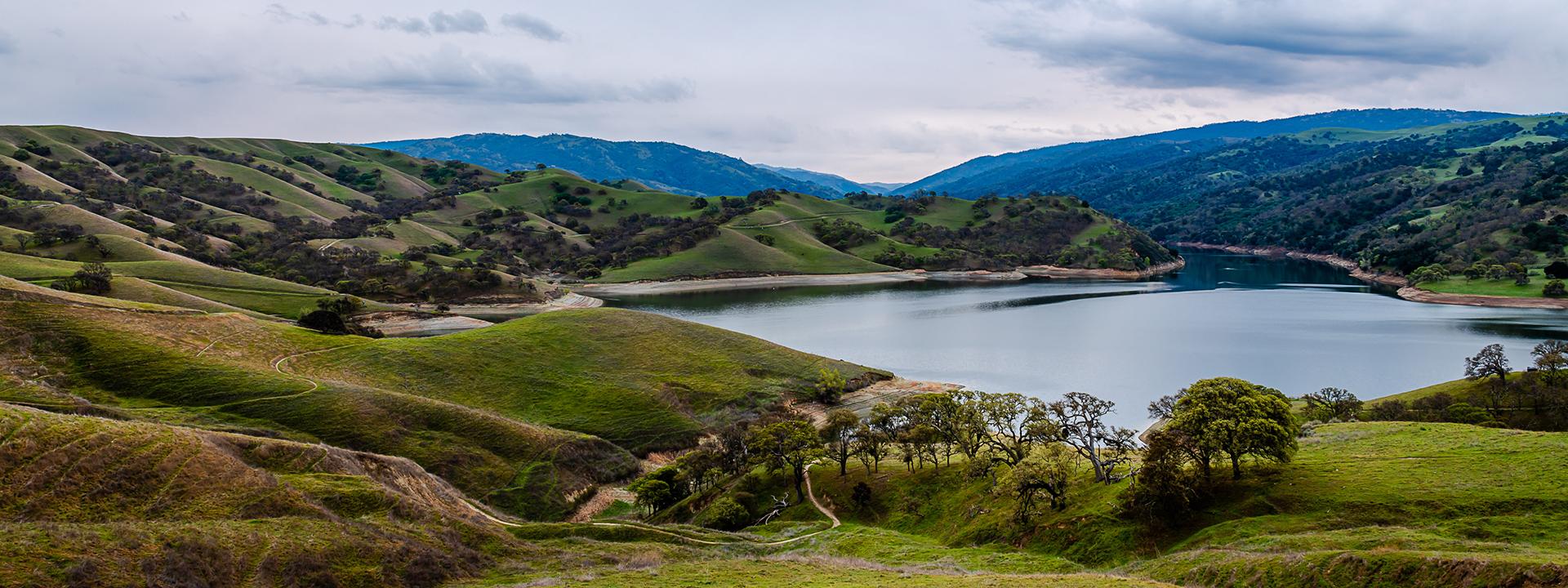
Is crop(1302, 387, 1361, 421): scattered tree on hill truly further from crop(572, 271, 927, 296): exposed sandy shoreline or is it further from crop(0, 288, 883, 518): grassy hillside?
crop(572, 271, 927, 296): exposed sandy shoreline

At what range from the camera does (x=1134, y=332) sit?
112 m

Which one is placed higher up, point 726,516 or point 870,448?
point 870,448

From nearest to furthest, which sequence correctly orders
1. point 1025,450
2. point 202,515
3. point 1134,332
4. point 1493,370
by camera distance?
point 202,515 < point 1025,450 < point 1493,370 < point 1134,332

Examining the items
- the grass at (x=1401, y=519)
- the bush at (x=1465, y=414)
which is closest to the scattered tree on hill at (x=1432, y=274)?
the bush at (x=1465, y=414)

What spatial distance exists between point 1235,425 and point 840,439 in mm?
24477

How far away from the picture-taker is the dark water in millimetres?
80625

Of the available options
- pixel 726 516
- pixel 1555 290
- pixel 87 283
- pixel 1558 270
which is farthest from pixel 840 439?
pixel 1558 270

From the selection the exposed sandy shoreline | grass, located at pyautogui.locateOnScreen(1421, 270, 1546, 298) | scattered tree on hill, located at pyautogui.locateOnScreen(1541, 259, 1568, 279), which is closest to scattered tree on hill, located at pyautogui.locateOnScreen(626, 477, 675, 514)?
the exposed sandy shoreline

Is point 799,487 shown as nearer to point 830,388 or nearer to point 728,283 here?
point 830,388

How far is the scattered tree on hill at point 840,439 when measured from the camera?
161ft

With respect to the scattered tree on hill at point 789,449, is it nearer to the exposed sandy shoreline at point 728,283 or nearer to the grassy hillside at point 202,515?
the grassy hillside at point 202,515

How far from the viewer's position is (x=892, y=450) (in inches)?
2099

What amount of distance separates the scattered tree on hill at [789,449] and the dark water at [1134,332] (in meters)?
29.9

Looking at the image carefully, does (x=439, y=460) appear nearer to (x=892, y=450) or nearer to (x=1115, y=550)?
(x=892, y=450)
